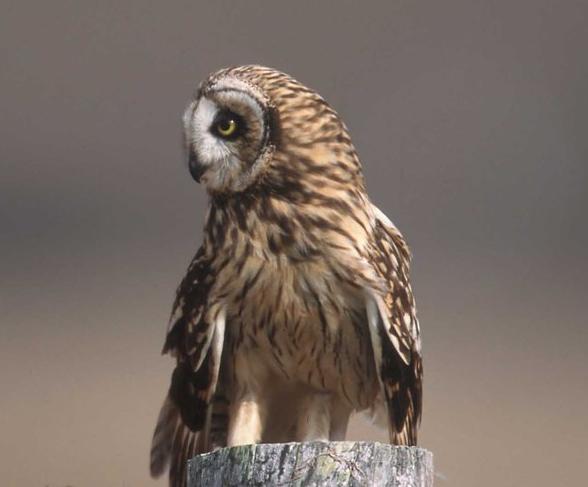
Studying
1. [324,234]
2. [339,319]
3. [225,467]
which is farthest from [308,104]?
[225,467]

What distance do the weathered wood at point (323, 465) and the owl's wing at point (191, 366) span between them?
53cm

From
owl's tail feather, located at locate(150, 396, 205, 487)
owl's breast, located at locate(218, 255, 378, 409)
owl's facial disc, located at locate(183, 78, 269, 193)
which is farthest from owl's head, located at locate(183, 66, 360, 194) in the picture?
owl's tail feather, located at locate(150, 396, 205, 487)

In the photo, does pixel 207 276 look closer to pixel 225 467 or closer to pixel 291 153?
pixel 291 153

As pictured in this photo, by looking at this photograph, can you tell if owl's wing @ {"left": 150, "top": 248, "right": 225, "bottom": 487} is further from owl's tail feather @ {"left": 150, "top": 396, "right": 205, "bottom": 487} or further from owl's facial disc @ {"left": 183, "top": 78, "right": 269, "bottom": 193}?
owl's facial disc @ {"left": 183, "top": 78, "right": 269, "bottom": 193}

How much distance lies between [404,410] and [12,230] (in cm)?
133

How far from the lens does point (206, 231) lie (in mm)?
2525

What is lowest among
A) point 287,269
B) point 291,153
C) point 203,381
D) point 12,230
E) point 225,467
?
point 225,467

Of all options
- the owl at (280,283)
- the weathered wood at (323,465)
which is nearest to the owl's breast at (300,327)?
the owl at (280,283)

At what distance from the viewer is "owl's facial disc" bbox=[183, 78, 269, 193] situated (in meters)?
2.42

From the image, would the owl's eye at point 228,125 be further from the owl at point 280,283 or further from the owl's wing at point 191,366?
the owl's wing at point 191,366

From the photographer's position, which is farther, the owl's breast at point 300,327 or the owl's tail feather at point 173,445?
the owl's tail feather at point 173,445

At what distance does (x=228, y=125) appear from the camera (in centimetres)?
243

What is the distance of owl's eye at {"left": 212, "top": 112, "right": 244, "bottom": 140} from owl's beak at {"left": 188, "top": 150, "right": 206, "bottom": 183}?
0.20 feet

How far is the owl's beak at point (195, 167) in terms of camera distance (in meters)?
2.43
